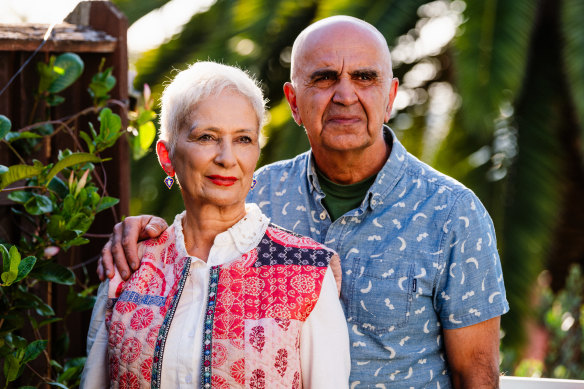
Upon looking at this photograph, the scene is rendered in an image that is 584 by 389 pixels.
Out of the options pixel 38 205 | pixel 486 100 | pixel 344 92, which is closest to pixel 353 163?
pixel 344 92

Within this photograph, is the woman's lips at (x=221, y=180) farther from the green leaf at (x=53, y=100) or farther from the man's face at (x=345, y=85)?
the green leaf at (x=53, y=100)

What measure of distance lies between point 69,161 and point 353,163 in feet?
3.50

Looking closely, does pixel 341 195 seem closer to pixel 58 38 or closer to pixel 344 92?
pixel 344 92

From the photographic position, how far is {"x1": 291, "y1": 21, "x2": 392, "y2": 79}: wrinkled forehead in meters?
2.95

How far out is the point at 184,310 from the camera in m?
2.29

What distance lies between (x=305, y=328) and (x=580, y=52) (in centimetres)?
395

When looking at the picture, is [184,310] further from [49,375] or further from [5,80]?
[5,80]

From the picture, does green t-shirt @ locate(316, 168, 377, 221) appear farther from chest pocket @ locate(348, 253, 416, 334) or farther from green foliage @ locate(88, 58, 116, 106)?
green foliage @ locate(88, 58, 116, 106)

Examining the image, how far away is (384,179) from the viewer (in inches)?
116

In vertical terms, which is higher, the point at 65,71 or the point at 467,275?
the point at 65,71

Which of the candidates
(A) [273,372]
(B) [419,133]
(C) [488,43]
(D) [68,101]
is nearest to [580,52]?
(C) [488,43]

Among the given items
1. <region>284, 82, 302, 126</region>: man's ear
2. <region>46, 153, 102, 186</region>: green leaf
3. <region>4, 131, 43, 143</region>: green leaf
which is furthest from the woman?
<region>284, 82, 302, 126</region>: man's ear

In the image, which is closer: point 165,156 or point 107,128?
point 165,156

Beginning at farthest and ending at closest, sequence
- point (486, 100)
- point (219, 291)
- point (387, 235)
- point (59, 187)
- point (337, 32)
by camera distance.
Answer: point (486, 100)
point (337, 32)
point (387, 235)
point (59, 187)
point (219, 291)
